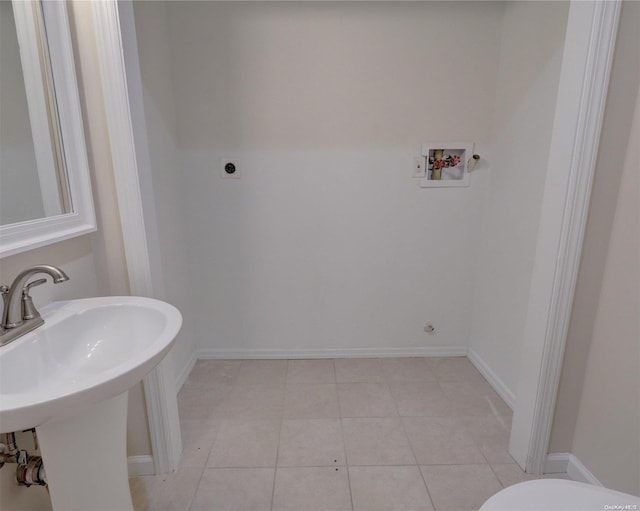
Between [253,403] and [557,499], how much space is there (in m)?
1.50

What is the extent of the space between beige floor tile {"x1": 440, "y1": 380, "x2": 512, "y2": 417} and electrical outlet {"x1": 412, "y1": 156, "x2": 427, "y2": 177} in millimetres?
1285

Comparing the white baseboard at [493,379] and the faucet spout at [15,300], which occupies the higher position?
the faucet spout at [15,300]

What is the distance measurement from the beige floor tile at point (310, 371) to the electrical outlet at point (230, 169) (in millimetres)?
1273

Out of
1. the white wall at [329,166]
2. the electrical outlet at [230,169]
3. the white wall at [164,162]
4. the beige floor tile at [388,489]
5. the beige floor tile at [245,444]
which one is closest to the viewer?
the beige floor tile at [388,489]

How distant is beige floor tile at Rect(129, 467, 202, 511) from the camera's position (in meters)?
1.34

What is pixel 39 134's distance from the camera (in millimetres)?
1093

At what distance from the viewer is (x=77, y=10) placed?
1121mm

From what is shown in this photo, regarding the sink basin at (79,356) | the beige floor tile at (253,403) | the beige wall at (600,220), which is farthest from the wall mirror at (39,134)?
the beige wall at (600,220)

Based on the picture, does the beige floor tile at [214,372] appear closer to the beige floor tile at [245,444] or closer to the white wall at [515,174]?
the beige floor tile at [245,444]

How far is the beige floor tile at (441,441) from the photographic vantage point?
5.12ft

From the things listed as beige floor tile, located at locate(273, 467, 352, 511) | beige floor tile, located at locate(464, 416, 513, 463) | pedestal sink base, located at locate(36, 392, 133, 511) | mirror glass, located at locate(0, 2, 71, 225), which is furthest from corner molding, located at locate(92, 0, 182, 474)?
beige floor tile, located at locate(464, 416, 513, 463)

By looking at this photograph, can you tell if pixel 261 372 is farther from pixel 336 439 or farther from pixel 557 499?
pixel 557 499

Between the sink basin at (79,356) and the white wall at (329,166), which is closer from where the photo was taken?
the sink basin at (79,356)

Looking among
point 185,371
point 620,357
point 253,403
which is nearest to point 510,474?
point 620,357
